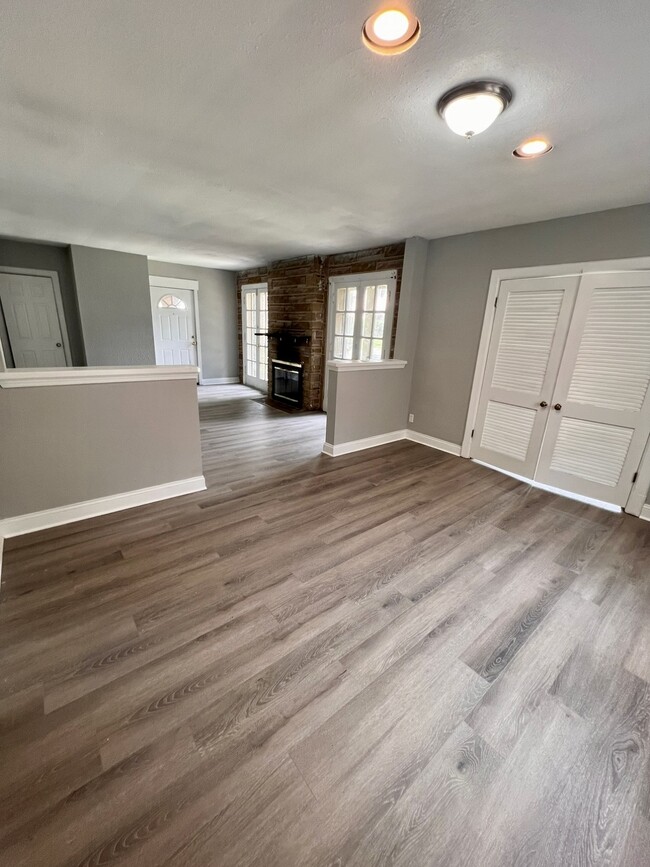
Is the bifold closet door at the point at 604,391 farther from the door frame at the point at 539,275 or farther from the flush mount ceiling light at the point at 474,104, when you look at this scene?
the flush mount ceiling light at the point at 474,104

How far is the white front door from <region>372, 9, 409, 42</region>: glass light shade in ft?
21.1

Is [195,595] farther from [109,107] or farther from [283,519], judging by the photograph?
[109,107]

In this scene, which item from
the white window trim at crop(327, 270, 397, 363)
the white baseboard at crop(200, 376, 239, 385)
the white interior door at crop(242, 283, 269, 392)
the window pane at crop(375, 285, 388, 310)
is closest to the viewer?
the white window trim at crop(327, 270, 397, 363)

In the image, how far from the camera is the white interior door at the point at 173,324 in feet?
22.1

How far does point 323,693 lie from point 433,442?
11.4 ft

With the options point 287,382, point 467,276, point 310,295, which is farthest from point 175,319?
point 467,276

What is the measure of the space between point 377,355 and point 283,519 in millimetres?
3062

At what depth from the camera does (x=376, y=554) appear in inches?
90.1

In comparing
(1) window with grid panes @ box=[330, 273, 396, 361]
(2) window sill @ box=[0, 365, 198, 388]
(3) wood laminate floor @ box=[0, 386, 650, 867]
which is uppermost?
(1) window with grid panes @ box=[330, 273, 396, 361]

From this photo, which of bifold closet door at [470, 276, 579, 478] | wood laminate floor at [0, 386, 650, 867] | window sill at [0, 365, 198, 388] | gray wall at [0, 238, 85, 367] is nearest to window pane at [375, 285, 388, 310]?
bifold closet door at [470, 276, 579, 478]

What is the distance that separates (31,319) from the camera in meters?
5.53

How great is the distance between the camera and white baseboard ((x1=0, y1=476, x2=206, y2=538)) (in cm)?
233

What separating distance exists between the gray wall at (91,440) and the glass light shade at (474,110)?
2347 mm

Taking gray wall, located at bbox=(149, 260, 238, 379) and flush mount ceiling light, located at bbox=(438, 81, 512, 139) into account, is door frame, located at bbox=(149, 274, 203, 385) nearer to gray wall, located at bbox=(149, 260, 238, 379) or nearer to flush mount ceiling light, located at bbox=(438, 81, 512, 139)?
gray wall, located at bbox=(149, 260, 238, 379)
